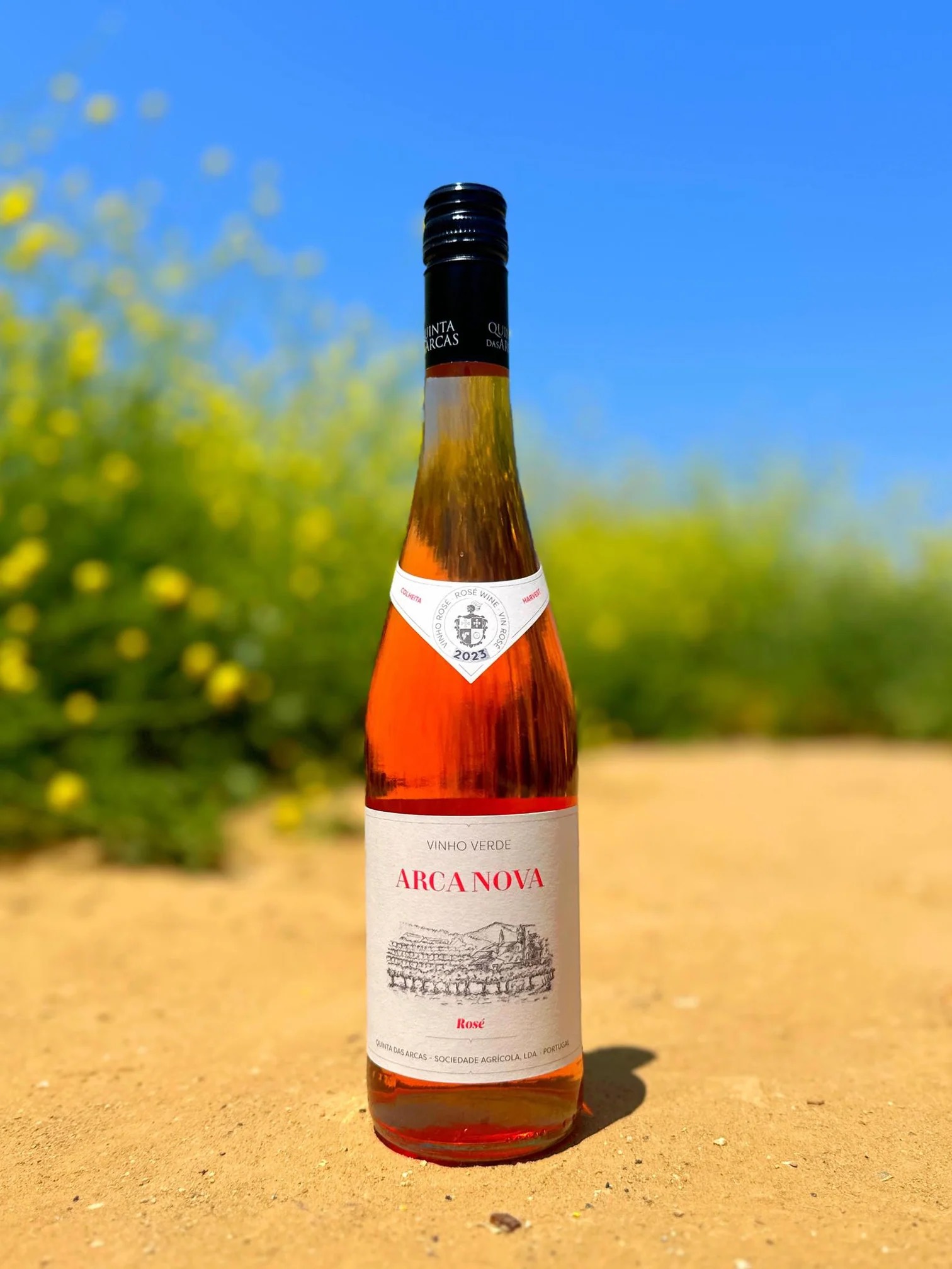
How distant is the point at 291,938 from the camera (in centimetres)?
292

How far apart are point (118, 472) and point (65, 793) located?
1009 millimetres

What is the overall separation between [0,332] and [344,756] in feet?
6.62

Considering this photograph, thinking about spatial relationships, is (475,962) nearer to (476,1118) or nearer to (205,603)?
(476,1118)

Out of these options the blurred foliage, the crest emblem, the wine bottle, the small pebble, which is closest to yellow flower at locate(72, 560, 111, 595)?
the blurred foliage

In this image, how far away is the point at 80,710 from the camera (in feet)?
11.5

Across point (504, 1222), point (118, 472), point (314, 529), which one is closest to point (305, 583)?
point (314, 529)

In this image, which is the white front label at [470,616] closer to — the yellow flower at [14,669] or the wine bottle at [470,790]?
the wine bottle at [470,790]

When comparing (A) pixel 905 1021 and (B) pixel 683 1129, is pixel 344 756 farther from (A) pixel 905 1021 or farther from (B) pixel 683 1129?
(B) pixel 683 1129

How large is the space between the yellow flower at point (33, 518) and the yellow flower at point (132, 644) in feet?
1.40

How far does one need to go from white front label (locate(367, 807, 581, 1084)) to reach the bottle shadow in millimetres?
181

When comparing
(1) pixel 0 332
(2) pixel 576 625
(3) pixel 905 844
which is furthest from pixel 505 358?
(2) pixel 576 625

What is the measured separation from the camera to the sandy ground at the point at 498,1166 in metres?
1.34

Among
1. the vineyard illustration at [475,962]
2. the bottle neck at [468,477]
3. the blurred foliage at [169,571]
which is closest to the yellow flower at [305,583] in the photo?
the blurred foliage at [169,571]

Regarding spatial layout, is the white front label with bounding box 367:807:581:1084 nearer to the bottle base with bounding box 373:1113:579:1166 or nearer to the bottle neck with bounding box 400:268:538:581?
the bottle base with bounding box 373:1113:579:1166
